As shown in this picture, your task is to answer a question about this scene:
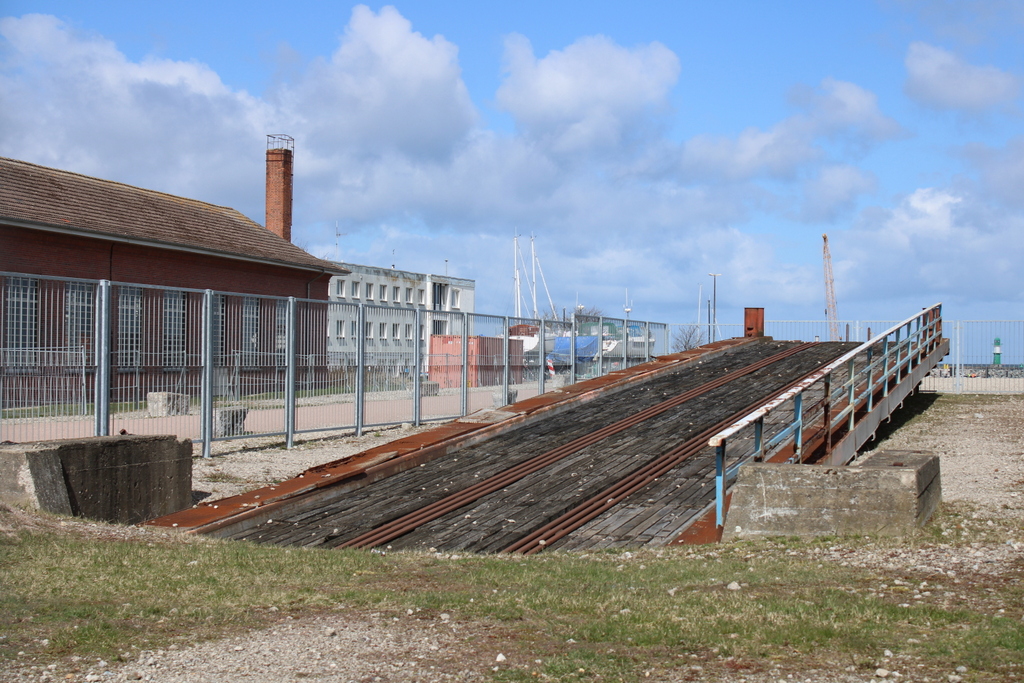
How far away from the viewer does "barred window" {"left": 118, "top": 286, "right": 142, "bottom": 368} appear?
12.3m

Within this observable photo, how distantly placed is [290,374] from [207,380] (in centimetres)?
163

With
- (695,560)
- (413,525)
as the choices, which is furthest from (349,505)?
(695,560)

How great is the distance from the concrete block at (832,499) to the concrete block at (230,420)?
836 cm

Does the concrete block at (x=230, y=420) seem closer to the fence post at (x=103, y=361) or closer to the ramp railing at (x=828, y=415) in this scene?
the fence post at (x=103, y=361)

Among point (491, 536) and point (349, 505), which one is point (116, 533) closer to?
point (349, 505)

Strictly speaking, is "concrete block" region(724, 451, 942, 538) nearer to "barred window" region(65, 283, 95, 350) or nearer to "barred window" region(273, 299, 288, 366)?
"barred window" region(65, 283, 95, 350)

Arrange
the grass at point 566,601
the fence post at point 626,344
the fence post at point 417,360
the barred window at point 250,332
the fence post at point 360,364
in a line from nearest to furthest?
A: 1. the grass at point 566,601
2. the barred window at point 250,332
3. the fence post at point 360,364
4. the fence post at point 417,360
5. the fence post at point 626,344

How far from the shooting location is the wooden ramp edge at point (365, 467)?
9188mm

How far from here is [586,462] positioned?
1182cm

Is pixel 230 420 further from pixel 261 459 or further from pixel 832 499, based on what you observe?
pixel 832 499

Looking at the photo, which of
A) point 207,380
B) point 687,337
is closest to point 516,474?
point 207,380

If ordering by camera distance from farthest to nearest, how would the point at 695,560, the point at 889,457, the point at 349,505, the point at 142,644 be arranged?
the point at 349,505 < the point at 889,457 < the point at 695,560 < the point at 142,644

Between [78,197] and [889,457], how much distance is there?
26311 mm

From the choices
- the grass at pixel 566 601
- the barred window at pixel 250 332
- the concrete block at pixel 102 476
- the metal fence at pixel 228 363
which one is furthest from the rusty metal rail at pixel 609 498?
the barred window at pixel 250 332
